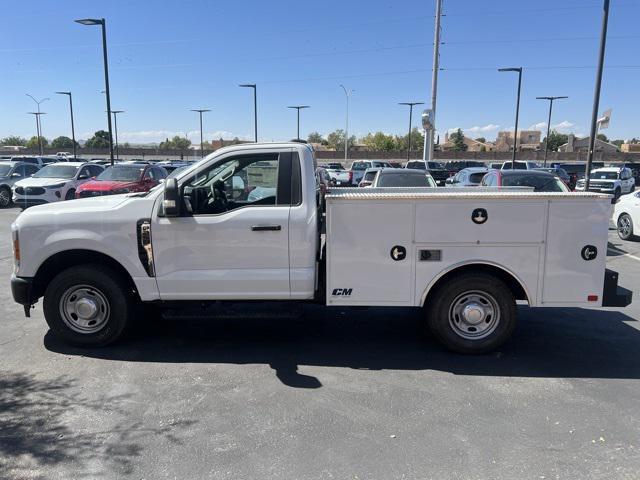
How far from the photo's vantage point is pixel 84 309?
17.0 ft

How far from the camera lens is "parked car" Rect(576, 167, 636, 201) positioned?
24.7 meters

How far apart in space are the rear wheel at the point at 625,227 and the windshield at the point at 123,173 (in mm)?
13929

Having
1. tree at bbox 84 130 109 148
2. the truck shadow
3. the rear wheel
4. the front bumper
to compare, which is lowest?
the truck shadow

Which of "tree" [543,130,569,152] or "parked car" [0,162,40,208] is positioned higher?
"tree" [543,130,569,152]

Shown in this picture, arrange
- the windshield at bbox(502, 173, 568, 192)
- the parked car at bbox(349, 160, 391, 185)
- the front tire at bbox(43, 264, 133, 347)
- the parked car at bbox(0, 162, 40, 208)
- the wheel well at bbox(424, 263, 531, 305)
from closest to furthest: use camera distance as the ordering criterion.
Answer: the wheel well at bbox(424, 263, 531, 305) → the front tire at bbox(43, 264, 133, 347) → the windshield at bbox(502, 173, 568, 192) → the parked car at bbox(0, 162, 40, 208) → the parked car at bbox(349, 160, 391, 185)

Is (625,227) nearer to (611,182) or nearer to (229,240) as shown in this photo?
(229,240)

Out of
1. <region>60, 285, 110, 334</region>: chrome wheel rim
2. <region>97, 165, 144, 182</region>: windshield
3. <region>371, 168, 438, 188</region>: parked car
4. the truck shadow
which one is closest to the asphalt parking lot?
the truck shadow

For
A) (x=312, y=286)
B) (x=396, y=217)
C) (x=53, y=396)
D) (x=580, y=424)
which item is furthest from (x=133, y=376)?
(x=580, y=424)

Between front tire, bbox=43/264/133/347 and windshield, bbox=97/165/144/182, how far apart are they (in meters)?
11.7

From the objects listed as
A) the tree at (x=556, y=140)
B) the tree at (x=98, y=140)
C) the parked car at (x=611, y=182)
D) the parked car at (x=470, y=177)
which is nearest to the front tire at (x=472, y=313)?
the parked car at (x=470, y=177)

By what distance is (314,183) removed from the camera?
502cm

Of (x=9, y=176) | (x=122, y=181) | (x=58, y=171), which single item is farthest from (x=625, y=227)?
(x=9, y=176)

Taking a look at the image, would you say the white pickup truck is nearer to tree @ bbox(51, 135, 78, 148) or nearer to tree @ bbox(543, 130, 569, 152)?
tree @ bbox(51, 135, 78, 148)

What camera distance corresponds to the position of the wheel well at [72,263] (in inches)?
203
